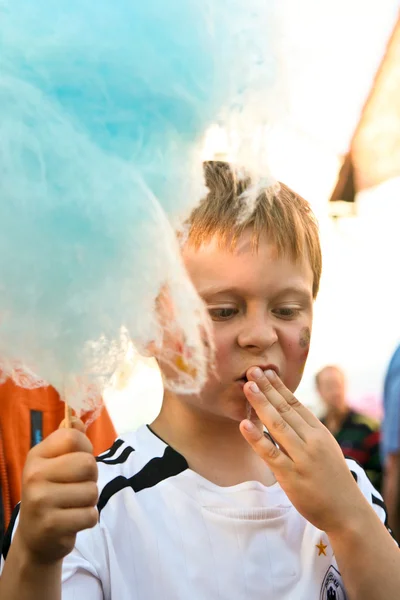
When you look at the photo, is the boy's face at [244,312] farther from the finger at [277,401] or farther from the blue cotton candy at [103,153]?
the blue cotton candy at [103,153]

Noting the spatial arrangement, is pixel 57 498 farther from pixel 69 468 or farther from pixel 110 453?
pixel 110 453

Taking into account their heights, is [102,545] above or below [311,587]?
above

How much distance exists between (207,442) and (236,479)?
0.30 feet

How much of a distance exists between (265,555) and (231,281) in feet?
1.65

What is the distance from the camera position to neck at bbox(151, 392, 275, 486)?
1.34 metres

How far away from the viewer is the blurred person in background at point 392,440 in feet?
8.93

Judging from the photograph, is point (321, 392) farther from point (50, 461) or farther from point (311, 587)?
point (50, 461)

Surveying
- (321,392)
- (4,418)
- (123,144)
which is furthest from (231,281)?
(321,392)

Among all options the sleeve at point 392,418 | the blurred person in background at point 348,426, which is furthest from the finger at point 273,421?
the blurred person in background at point 348,426

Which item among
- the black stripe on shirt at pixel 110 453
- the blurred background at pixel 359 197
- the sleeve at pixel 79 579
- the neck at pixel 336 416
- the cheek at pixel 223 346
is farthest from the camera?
the blurred background at pixel 359 197

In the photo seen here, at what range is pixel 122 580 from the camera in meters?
1.16

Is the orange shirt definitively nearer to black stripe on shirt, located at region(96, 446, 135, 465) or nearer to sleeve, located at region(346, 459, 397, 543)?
black stripe on shirt, located at region(96, 446, 135, 465)

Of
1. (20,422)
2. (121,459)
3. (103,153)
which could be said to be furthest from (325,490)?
(20,422)

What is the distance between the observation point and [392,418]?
275 centimetres
